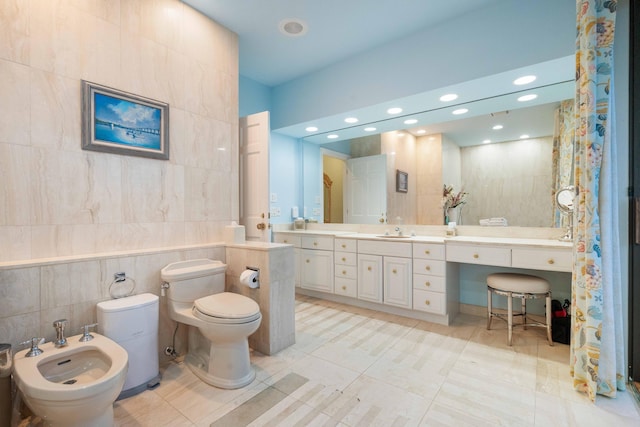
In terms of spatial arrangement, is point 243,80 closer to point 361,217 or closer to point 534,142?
point 361,217

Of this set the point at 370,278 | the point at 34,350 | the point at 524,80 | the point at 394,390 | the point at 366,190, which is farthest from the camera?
the point at 366,190

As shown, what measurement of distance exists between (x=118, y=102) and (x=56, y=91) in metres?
0.33

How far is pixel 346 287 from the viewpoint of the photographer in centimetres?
337

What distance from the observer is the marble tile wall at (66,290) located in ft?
5.10

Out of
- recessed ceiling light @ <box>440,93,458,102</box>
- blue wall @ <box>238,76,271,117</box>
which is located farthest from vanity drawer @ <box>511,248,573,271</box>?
blue wall @ <box>238,76,271,117</box>

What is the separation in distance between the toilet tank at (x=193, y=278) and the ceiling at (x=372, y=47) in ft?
6.88

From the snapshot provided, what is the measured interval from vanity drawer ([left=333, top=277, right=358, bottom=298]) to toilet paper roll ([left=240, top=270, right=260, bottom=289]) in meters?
1.36

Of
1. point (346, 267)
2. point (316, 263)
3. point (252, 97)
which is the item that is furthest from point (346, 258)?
point (252, 97)

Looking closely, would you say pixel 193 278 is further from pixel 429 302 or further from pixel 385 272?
pixel 429 302

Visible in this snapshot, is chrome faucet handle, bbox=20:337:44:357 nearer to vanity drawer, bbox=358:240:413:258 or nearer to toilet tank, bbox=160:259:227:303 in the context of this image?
toilet tank, bbox=160:259:227:303

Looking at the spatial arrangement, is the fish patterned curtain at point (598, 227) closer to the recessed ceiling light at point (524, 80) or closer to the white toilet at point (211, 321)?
the recessed ceiling light at point (524, 80)

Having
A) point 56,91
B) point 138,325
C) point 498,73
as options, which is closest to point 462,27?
point 498,73

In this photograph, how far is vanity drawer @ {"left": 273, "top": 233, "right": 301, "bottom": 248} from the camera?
3.79 m

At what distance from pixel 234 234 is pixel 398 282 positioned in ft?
5.53
